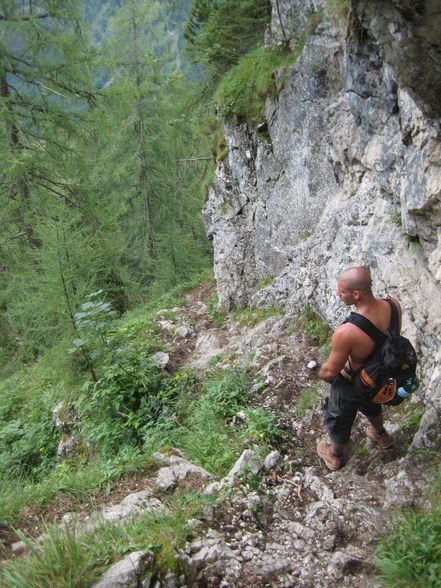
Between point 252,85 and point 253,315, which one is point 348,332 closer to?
point 253,315

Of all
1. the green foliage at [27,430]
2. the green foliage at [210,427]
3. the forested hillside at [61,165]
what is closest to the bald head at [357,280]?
the green foliage at [210,427]

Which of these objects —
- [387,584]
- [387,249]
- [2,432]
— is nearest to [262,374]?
[387,249]

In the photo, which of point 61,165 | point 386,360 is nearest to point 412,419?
point 386,360

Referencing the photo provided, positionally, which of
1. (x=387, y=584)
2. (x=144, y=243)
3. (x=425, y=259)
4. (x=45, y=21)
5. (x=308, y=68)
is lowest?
(x=387, y=584)

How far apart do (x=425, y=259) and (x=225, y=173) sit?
20.7 ft

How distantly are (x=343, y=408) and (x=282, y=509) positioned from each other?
0.99 meters

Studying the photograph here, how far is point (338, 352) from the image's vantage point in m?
3.60

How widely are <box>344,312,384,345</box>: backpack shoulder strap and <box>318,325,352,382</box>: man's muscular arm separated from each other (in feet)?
0.32

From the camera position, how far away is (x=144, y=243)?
18625 mm

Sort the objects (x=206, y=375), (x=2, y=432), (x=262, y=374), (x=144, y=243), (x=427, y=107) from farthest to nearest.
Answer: (x=144, y=243), (x=2, y=432), (x=206, y=375), (x=262, y=374), (x=427, y=107)

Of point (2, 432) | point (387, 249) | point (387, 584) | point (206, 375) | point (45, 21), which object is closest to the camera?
point (387, 584)

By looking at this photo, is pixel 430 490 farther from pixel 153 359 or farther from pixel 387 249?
pixel 153 359

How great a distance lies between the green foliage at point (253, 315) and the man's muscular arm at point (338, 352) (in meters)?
4.58

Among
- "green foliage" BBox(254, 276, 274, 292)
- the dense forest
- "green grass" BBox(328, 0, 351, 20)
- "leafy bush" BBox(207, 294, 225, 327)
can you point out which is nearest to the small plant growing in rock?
"green foliage" BBox(254, 276, 274, 292)
